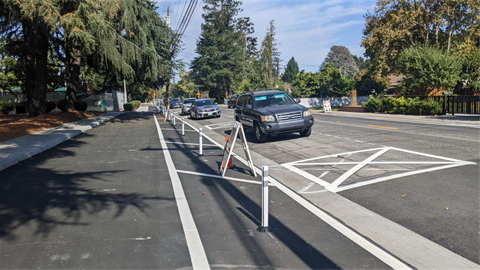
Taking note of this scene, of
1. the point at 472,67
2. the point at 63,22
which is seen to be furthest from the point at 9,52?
the point at 472,67

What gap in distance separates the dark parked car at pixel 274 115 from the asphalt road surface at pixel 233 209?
2.25m

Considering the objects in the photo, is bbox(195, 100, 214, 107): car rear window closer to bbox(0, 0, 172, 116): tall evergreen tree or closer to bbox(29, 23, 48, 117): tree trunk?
bbox(0, 0, 172, 116): tall evergreen tree

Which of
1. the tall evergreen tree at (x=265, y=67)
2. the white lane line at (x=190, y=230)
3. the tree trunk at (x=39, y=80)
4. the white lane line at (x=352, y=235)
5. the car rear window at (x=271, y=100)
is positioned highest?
the tall evergreen tree at (x=265, y=67)

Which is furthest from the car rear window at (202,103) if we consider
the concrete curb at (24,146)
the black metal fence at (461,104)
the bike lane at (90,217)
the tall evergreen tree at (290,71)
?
the tall evergreen tree at (290,71)

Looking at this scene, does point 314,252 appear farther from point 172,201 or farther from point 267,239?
point 172,201

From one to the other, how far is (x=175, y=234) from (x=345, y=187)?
360 cm

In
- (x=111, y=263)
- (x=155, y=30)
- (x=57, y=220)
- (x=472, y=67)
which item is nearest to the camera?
(x=111, y=263)

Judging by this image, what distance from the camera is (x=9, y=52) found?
2464cm

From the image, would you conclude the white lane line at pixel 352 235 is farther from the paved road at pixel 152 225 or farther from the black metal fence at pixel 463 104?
the black metal fence at pixel 463 104

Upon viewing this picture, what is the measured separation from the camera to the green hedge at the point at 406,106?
74.2 ft

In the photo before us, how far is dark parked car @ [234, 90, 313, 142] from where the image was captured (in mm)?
12336

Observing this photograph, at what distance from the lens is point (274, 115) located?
12.4 m

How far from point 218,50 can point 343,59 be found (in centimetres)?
6243

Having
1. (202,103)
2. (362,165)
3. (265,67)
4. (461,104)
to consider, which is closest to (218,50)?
(265,67)
